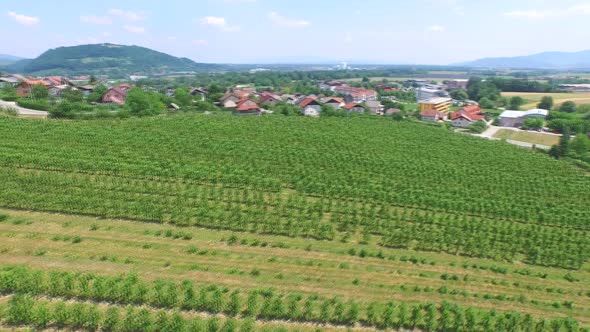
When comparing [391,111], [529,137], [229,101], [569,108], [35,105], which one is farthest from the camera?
[569,108]

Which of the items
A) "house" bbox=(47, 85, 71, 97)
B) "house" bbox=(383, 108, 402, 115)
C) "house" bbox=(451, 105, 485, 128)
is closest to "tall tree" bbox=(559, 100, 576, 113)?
"house" bbox=(451, 105, 485, 128)

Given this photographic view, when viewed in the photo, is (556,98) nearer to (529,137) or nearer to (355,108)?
(529,137)

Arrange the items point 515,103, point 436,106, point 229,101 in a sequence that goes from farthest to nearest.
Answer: point 515,103 < point 436,106 < point 229,101

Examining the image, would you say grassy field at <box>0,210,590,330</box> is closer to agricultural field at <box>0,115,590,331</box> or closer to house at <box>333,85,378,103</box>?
agricultural field at <box>0,115,590,331</box>

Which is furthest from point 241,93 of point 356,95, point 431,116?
point 431,116

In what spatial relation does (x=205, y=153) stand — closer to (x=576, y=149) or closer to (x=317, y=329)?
(x=317, y=329)

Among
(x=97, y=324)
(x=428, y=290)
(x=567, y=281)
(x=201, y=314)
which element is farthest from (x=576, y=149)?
(x=97, y=324)

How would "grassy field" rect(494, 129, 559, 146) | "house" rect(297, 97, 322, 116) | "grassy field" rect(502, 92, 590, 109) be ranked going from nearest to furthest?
"grassy field" rect(494, 129, 559, 146), "house" rect(297, 97, 322, 116), "grassy field" rect(502, 92, 590, 109)
